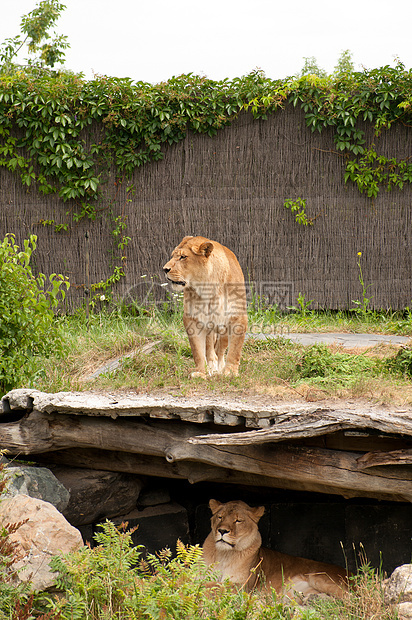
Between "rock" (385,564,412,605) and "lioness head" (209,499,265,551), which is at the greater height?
"rock" (385,564,412,605)

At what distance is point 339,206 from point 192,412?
5403 mm

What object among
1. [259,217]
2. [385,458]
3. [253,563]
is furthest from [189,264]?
[259,217]

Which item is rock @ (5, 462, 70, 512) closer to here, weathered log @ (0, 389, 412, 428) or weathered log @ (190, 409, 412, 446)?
weathered log @ (0, 389, 412, 428)

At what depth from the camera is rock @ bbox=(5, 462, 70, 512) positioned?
174 inches

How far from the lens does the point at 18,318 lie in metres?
4.94

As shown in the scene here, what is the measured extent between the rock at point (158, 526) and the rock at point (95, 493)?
0.12 m

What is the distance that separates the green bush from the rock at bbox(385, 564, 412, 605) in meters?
3.34

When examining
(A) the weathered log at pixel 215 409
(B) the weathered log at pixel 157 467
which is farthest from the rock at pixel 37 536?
(B) the weathered log at pixel 157 467

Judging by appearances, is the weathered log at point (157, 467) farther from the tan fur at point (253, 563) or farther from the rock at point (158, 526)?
the rock at point (158, 526)

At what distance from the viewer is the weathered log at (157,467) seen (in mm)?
4692

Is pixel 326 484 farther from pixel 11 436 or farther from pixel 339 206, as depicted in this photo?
pixel 339 206

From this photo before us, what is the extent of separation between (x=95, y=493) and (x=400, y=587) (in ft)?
8.69

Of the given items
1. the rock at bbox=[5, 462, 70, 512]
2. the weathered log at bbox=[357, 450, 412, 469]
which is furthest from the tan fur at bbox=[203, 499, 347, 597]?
the rock at bbox=[5, 462, 70, 512]

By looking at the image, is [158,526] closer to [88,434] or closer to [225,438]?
[88,434]
